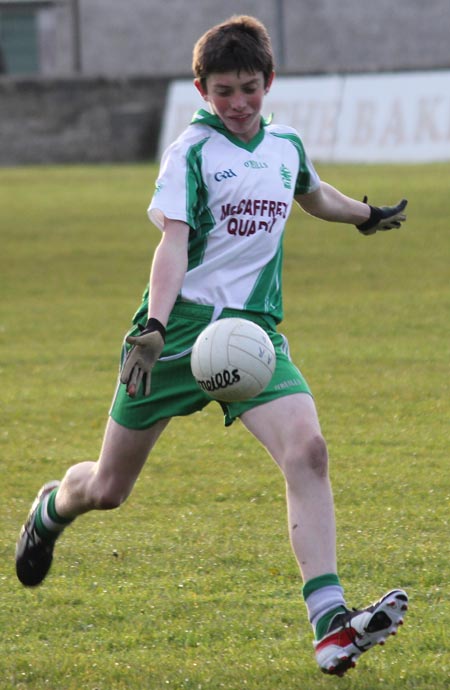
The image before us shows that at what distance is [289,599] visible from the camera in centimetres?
529

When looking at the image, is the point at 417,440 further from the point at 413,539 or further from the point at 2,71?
the point at 2,71

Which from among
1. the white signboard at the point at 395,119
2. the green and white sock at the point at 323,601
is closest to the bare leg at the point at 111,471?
the green and white sock at the point at 323,601

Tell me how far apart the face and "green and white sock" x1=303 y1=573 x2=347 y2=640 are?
1577mm

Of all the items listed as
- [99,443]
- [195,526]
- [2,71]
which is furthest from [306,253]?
[2,71]

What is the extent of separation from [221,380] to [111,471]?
71 cm

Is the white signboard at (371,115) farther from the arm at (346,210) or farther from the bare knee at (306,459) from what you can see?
the bare knee at (306,459)

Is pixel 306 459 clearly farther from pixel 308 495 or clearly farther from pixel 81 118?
pixel 81 118

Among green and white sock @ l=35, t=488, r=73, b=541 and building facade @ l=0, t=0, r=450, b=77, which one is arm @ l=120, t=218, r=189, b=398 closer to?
green and white sock @ l=35, t=488, r=73, b=541

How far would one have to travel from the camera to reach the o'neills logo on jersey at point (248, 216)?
4.94 m

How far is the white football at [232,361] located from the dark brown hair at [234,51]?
87 cm

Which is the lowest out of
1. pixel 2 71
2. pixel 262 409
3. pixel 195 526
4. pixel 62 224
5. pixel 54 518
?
pixel 2 71

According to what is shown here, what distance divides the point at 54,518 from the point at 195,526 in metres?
0.98

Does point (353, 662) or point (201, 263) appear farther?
point (201, 263)

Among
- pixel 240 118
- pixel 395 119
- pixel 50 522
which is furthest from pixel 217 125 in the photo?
pixel 395 119
